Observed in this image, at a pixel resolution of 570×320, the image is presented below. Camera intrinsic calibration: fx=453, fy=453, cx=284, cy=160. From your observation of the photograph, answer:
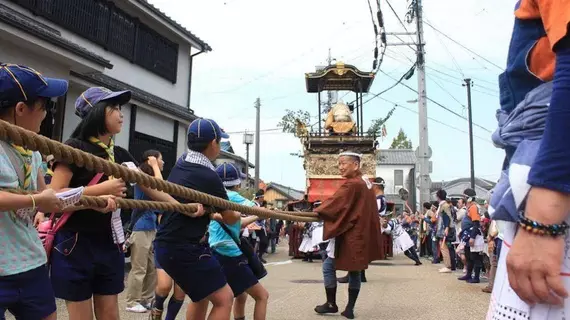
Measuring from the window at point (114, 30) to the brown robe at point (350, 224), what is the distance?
6062mm

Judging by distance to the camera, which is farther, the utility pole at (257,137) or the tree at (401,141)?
the tree at (401,141)

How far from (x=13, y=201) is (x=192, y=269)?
1424mm

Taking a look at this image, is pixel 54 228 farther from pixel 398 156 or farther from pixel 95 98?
pixel 398 156

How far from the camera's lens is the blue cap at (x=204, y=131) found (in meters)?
3.39

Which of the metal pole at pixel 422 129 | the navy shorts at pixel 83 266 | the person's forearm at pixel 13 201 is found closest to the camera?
the person's forearm at pixel 13 201

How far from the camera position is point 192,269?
3070 millimetres

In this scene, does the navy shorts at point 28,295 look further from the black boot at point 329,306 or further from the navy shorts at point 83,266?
the black boot at point 329,306

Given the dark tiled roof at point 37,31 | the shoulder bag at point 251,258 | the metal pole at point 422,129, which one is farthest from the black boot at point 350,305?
the metal pole at point 422,129

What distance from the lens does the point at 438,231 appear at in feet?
37.3

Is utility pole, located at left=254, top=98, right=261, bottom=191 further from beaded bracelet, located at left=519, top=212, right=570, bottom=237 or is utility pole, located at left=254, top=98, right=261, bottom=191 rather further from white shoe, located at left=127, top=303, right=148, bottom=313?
beaded bracelet, located at left=519, top=212, right=570, bottom=237

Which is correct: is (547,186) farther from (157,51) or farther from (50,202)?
(157,51)

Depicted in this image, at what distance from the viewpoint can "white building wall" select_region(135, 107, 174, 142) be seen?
10375mm

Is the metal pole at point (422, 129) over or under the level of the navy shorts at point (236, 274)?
over

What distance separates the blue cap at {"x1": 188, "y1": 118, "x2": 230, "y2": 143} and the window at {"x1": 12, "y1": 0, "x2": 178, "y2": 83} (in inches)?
223
